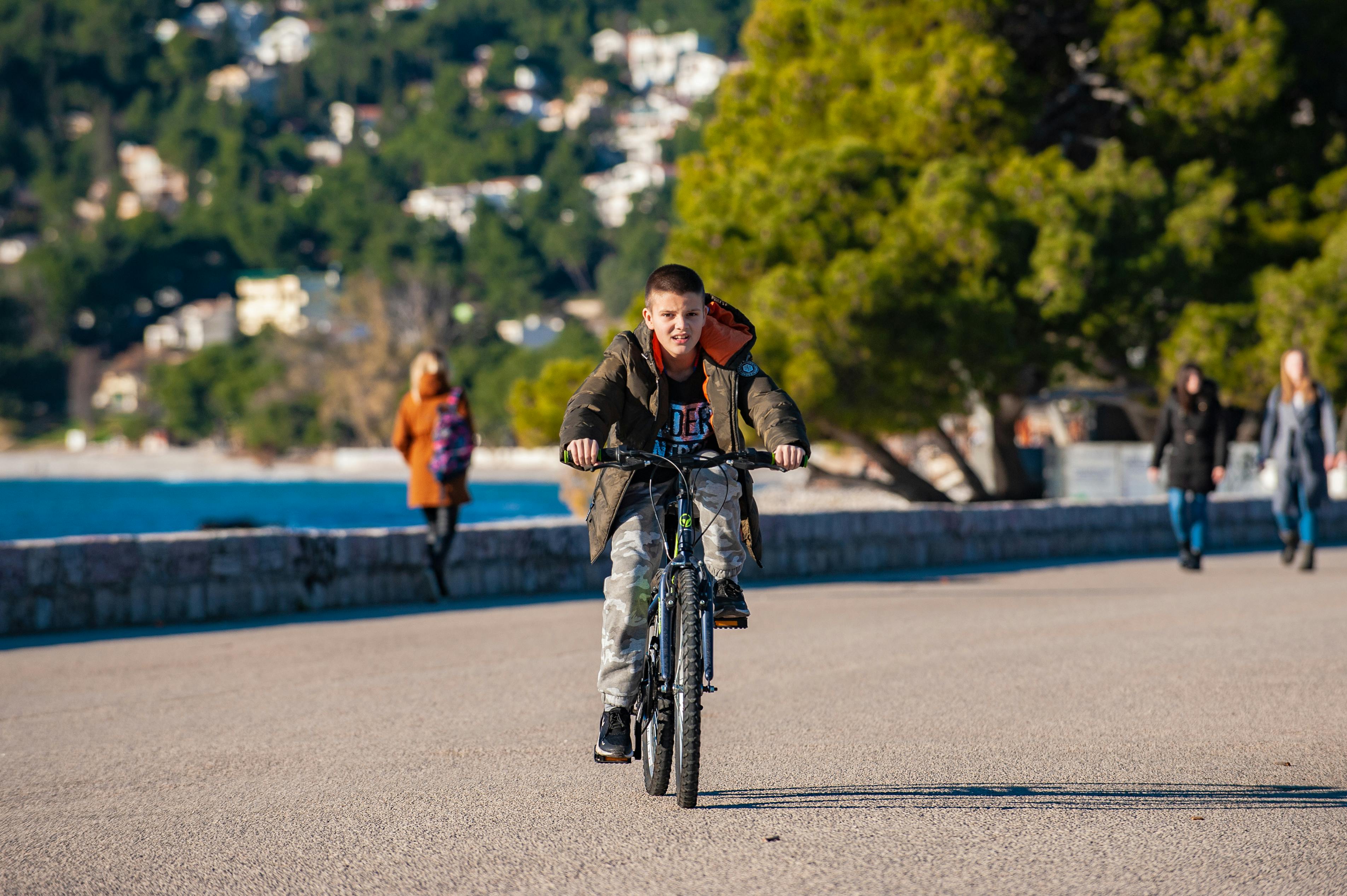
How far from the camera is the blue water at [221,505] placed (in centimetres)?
5472

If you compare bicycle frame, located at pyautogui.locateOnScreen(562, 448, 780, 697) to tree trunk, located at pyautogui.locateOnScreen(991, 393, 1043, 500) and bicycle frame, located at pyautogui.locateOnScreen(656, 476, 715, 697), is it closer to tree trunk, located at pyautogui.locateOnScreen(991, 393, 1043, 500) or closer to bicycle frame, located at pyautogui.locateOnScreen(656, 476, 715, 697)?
bicycle frame, located at pyautogui.locateOnScreen(656, 476, 715, 697)

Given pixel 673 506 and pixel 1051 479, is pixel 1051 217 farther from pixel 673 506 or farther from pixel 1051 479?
pixel 673 506

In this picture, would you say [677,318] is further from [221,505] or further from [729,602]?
[221,505]

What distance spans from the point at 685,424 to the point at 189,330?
159m

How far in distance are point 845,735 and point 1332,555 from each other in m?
11.0

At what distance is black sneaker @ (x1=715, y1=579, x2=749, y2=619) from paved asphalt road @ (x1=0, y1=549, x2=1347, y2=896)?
560 mm

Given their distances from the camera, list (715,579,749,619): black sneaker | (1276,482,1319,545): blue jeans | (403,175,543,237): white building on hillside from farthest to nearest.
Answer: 1. (403,175,543,237): white building on hillside
2. (1276,482,1319,545): blue jeans
3. (715,579,749,619): black sneaker

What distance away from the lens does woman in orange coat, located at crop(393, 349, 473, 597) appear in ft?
36.2

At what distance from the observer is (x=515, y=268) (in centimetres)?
15262

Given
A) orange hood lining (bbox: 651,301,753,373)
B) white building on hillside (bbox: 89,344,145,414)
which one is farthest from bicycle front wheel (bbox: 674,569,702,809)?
white building on hillside (bbox: 89,344,145,414)

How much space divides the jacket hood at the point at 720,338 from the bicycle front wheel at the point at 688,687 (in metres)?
0.70

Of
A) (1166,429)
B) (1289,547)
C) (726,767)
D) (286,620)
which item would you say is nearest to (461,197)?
(1166,429)

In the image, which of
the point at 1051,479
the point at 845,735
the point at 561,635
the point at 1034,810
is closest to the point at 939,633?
the point at 561,635

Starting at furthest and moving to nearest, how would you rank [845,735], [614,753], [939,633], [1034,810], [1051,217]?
[1051,217], [939,633], [845,735], [614,753], [1034,810]
